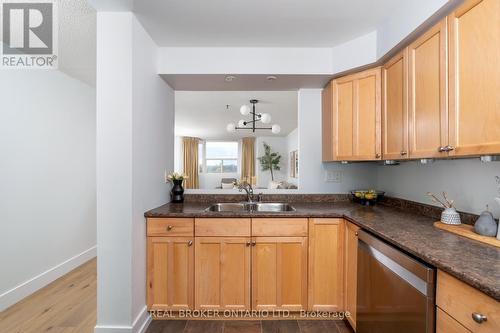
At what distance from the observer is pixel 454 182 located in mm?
1632

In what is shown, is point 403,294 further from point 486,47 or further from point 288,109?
point 288,109

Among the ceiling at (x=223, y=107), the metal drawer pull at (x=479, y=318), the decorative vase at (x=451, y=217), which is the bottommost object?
the metal drawer pull at (x=479, y=318)

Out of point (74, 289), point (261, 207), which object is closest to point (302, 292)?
point (261, 207)

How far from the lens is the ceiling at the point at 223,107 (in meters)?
3.98

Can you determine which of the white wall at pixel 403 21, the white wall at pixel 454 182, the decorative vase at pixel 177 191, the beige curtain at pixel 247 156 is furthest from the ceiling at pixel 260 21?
the beige curtain at pixel 247 156

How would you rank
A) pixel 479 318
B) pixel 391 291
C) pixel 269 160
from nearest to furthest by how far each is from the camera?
1. pixel 479 318
2. pixel 391 291
3. pixel 269 160

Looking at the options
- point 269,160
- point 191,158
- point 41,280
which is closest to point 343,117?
point 41,280

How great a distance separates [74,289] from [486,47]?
366cm

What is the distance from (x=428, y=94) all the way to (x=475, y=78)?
31cm

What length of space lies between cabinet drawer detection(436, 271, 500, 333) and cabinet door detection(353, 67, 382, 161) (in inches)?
47.9

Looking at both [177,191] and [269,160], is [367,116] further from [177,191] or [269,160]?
[269,160]

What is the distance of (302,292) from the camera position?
1.93 metres

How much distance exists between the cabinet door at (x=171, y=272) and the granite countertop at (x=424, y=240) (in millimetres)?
242

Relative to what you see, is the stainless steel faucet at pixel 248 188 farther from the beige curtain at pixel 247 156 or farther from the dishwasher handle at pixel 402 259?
the beige curtain at pixel 247 156
